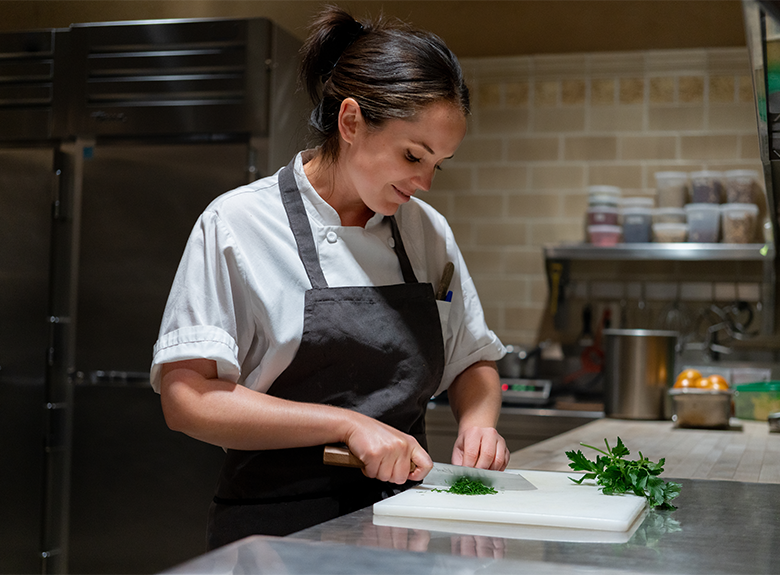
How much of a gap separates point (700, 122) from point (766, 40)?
7.82 feet

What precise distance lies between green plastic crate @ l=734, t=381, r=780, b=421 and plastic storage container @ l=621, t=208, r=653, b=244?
86 cm

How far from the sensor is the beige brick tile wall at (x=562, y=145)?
10.3ft

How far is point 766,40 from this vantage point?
0.90 meters

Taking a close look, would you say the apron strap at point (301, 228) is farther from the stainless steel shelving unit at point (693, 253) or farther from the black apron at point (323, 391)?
the stainless steel shelving unit at point (693, 253)

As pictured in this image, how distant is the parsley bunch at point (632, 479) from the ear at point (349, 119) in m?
0.51

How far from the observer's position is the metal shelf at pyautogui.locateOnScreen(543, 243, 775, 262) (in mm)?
2816

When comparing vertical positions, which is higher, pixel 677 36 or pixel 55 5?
pixel 677 36

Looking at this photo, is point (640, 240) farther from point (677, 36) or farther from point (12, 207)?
point (12, 207)

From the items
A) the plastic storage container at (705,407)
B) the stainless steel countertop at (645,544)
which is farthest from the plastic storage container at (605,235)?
the stainless steel countertop at (645,544)

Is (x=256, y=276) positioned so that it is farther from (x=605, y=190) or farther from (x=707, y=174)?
(x=707, y=174)

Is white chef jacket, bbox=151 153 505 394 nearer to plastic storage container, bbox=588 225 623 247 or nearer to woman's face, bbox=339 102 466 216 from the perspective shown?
woman's face, bbox=339 102 466 216

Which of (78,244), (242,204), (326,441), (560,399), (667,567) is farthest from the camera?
(560,399)

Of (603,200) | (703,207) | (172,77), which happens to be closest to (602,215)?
(603,200)

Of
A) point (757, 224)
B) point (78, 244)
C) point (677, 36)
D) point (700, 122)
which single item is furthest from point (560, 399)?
point (78, 244)
